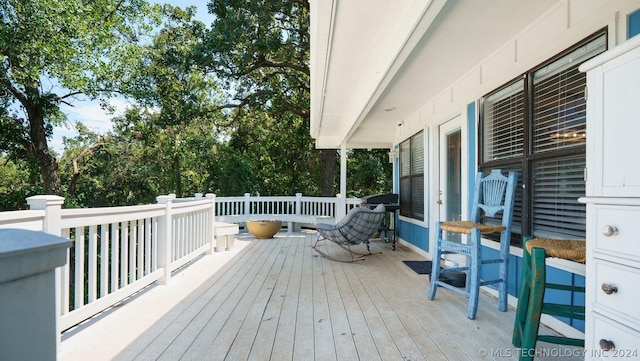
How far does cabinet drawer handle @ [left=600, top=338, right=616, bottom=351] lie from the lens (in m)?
1.38

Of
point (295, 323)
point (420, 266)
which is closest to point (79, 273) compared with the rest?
point (295, 323)

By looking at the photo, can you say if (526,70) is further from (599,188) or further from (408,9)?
(599,188)

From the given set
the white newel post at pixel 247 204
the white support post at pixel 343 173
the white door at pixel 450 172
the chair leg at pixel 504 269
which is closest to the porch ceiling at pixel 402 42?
the white door at pixel 450 172

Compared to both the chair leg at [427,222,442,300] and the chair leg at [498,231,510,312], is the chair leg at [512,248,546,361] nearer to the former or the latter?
the chair leg at [498,231,510,312]

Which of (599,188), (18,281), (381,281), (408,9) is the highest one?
(408,9)

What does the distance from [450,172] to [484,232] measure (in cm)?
190

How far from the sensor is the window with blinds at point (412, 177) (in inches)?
224

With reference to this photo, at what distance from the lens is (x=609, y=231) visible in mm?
1396

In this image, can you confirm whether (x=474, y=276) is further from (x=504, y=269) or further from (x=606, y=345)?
(x=606, y=345)

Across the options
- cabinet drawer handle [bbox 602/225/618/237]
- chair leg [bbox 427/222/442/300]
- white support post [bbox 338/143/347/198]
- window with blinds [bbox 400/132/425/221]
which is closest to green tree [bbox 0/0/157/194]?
white support post [bbox 338/143/347/198]

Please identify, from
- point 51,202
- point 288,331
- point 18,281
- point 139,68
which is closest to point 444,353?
point 288,331

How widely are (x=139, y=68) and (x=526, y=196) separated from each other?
11574mm

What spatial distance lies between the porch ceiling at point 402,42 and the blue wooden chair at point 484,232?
116cm

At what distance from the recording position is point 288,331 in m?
2.54
